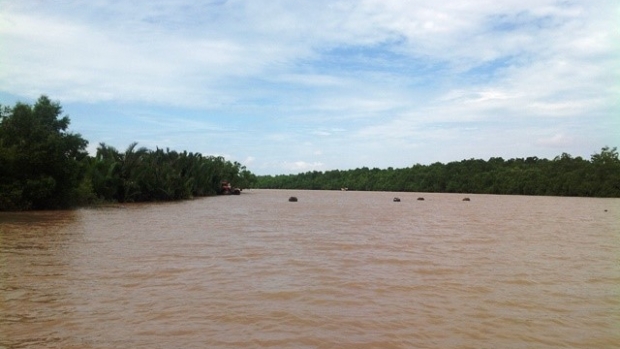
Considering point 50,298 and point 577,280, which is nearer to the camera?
point 50,298

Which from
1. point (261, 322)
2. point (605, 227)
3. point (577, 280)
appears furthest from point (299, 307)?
point (605, 227)

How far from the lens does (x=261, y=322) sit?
213 inches

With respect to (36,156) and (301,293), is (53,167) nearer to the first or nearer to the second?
(36,156)

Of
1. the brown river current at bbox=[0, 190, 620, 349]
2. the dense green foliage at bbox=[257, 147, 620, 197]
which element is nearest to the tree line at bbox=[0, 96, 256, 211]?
the brown river current at bbox=[0, 190, 620, 349]

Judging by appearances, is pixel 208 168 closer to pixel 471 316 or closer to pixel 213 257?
pixel 213 257

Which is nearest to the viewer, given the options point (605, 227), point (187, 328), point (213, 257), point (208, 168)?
point (187, 328)

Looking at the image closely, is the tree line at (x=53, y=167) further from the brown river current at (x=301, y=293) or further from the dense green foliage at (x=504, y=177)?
the dense green foliage at (x=504, y=177)

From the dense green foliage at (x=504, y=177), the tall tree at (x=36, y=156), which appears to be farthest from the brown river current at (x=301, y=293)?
the dense green foliage at (x=504, y=177)

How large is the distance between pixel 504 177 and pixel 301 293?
77877mm

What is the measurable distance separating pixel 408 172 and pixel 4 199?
89.2m

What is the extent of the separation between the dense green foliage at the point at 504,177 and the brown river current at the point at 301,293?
59.8m

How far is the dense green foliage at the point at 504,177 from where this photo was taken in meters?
65.2

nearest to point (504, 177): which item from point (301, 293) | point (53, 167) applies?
point (53, 167)

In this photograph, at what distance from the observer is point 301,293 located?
22.7 ft
